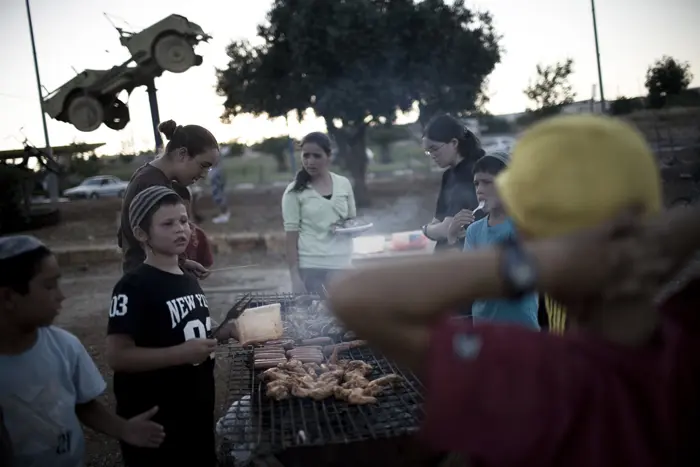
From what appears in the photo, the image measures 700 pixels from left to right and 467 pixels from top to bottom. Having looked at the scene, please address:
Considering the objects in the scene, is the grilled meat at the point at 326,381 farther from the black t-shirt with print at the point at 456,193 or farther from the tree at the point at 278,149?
the tree at the point at 278,149

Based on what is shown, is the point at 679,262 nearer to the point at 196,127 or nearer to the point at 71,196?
the point at 196,127

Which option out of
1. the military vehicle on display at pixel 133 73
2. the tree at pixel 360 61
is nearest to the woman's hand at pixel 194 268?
the military vehicle on display at pixel 133 73

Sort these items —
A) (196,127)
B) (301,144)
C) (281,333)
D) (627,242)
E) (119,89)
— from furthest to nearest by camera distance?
(119,89) < (301,144) < (196,127) < (281,333) < (627,242)

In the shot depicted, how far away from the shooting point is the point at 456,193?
4.21 meters

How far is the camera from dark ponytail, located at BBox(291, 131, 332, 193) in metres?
4.74

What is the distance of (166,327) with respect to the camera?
2564mm

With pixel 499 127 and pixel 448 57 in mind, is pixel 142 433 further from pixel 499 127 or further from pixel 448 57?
pixel 499 127

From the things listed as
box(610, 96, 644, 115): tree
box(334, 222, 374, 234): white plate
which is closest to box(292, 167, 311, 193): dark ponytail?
box(334, 222, 374, 234): white plate

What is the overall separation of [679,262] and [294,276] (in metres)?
4.01

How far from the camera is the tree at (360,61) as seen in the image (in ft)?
53.9

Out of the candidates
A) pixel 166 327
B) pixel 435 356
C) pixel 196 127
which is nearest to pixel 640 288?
pixel 435 356

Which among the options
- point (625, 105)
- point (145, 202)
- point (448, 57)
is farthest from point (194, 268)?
point (625, 105)

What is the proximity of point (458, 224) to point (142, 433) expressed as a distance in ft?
7.54

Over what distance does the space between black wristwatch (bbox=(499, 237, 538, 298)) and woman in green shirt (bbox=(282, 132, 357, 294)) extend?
3.76 m
